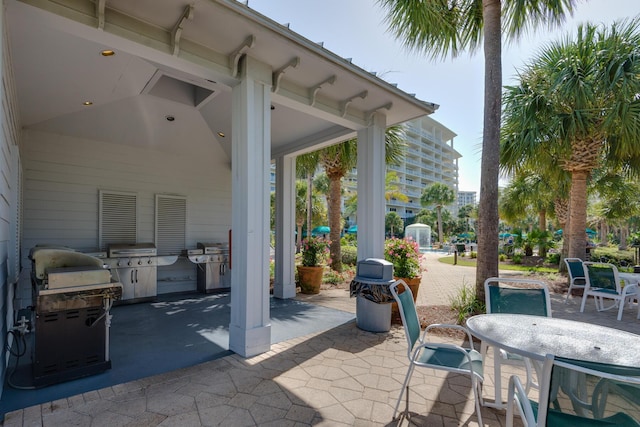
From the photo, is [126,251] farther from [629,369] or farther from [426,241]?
[426,241]

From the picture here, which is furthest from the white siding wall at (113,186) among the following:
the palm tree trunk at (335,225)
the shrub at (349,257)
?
the shrub at (349,257)

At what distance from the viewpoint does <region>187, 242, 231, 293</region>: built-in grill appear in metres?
6.69

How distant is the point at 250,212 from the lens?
3467 millimetres

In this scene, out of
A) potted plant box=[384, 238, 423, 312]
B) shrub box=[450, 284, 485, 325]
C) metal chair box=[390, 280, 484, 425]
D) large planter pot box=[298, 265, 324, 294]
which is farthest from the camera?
large planter pot box=[298, 265, 324, 294]

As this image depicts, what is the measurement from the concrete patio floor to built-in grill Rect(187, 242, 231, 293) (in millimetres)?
3571

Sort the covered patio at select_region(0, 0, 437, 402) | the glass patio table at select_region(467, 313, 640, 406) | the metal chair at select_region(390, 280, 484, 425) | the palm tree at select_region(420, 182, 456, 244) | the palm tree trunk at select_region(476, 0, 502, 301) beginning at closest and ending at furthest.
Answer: the glass patio table at select_region(467, 313, 640, 406) → the metal chair at select_region(390, 280, 484, 425) → the covered patio at select_region(0, 0, 437, 402) → the palm tree trunk at select_region(476, 0, 502, 301) → the palm tree at select_region(420, 182, 456, 244)

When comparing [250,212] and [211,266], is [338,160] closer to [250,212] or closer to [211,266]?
[211,266]

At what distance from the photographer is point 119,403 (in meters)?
2.48

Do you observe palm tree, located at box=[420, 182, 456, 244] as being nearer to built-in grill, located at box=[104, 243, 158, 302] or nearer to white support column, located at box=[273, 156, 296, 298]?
white support column, located at box=[273, 156, 296, 298]

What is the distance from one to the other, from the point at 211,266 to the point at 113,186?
240 centimetres

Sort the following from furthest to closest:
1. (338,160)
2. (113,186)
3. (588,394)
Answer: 1. (338,160)
2. (113,186)
3. (588,394)

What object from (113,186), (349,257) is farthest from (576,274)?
(113,186)

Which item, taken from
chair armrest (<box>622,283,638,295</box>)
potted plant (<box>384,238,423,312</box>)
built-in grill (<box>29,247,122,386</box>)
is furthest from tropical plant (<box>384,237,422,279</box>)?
built-in grill (<box>29,247,122,386</box>)

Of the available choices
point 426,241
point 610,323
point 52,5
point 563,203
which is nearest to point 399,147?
point 610,323
